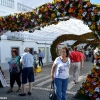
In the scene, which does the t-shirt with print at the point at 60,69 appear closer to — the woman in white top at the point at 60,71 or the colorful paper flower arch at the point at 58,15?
the woman in white top at the point at 60,71

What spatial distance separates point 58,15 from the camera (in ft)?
20.9

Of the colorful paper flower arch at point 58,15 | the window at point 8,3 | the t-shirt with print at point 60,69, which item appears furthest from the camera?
the window at point 8,3

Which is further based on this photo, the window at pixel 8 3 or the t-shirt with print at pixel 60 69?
the window at pixel 8 3

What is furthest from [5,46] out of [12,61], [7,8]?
[12,61]

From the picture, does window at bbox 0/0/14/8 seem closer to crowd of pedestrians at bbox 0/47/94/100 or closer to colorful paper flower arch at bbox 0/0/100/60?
colorful paper flower arch at bbox 0/0/100/60

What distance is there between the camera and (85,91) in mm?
6195

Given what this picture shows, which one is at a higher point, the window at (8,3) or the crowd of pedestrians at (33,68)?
the window at (8,3)

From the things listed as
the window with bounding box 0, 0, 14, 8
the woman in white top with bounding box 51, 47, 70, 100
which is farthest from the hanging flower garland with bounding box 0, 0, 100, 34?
the window with bounding box 0, 0, 14, 8

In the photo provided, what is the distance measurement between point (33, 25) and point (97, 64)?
8.92 ft

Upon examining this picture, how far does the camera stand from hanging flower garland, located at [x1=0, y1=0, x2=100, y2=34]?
5914 mm

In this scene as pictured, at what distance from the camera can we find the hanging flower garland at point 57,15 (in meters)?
5.91

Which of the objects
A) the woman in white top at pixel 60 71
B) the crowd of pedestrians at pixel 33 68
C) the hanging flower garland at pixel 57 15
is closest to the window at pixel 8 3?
the hanging flower garland at pixel 57 15

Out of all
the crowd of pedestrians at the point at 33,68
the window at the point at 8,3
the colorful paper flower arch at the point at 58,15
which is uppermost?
the window at the point at 8,3

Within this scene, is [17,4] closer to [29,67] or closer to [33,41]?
[33,41]
